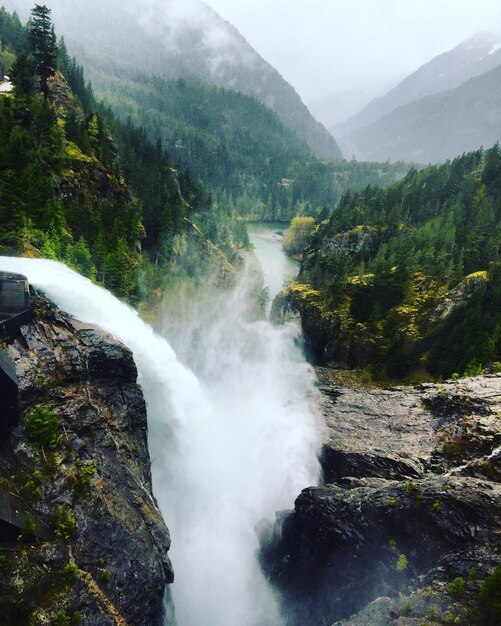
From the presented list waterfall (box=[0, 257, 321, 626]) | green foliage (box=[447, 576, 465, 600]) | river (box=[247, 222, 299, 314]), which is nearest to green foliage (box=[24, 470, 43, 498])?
waterfall (box=[0, 257, 321, 626])

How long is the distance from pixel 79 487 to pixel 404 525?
19.1m

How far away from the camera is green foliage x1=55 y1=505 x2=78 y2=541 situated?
16953 millimetres

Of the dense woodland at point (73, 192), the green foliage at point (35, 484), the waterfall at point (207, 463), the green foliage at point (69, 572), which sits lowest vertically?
the waterfall at point (207, 463)

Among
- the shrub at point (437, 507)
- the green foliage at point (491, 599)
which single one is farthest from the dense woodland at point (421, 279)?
the green foliage at point (491, 599)

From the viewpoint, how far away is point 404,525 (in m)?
24.4

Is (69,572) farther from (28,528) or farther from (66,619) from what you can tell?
(28,528)

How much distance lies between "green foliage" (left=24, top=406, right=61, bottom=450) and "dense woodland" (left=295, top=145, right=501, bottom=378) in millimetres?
46150

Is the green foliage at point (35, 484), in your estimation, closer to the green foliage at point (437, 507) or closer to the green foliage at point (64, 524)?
the green foliage at point (64, 524)

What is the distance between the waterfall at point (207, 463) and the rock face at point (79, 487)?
4570 mm

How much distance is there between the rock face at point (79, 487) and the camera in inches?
619

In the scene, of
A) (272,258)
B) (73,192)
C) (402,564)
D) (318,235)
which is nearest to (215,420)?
(402,564)

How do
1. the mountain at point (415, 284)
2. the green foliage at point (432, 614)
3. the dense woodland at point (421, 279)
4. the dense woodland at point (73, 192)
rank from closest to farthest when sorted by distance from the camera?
the green foliage at point (432, 614), the dense woodland at point (73, 192), the dense woodland at point (421, 279), the mountain at point (415, 284)

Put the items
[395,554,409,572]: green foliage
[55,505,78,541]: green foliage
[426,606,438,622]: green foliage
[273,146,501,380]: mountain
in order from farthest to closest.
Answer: [273,146,501,380]: mountain → [395,554,409,572]: green foliage → [426,606,438,622]: green foliage → [55,505,78,541]: green foliage

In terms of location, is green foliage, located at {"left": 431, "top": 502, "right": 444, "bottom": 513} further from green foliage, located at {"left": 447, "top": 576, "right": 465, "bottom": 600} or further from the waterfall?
the waterfall
